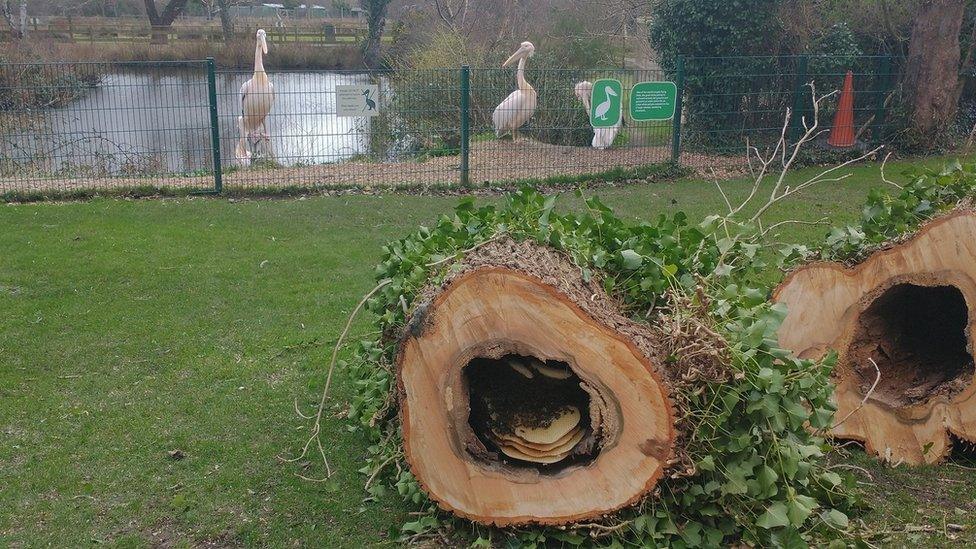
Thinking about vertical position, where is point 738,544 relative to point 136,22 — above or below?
below

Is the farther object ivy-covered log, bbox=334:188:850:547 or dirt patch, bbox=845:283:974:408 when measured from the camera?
dirt patch, bbox=845:283:974:408

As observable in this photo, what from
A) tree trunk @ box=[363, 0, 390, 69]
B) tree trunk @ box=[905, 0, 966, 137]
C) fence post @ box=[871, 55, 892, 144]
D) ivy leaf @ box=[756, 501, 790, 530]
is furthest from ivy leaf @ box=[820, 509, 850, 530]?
tree trunk @ box=[363, 0, 390, 69]

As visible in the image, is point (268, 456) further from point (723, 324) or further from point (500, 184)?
point (500, 184)

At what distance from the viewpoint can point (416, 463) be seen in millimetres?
3705

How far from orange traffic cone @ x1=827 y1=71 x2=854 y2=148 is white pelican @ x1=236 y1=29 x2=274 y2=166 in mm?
8231

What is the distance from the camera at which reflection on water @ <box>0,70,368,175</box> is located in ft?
36.4

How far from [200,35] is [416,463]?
1219 inches

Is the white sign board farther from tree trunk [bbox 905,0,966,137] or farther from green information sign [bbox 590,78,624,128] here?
tree trunk [bbox 905,0,966,137]

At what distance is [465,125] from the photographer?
11500 millimetres

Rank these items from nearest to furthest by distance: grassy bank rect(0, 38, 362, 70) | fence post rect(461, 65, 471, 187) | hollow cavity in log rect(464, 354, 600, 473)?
hollow cavity in log rect(464, 354, 600, 473) → fence post rect(461, 65, 471, 187) → grassy bank rect(0, 38, 362, 70)

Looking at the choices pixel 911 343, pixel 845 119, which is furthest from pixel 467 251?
pixel 845 119

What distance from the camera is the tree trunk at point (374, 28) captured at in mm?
29062

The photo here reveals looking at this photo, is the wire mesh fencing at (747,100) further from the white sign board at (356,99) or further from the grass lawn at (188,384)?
the white sign board at (356,99)

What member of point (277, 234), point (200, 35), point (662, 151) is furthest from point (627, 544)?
point (200, 35)
